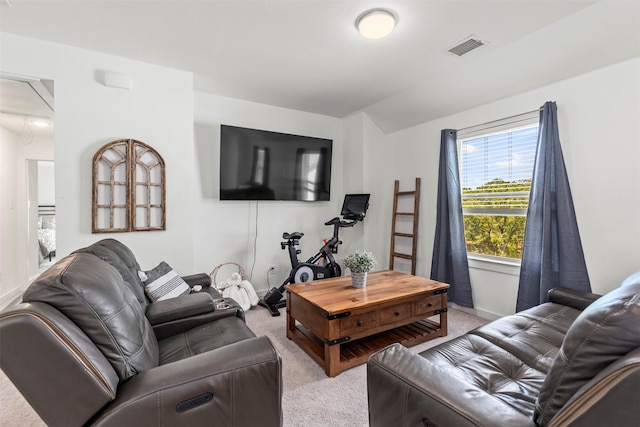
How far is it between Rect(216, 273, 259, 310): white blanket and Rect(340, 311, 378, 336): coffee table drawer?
1.64 m

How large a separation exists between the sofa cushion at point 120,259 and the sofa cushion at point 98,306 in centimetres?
52

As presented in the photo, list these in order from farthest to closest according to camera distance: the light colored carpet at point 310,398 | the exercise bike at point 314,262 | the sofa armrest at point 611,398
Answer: the exercise bike at point 314,262, the light colored carpet at point 310,398, the sofa armrest at point 611,398

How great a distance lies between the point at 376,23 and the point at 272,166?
2.16 metres

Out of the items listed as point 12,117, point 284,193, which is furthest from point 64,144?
point 284,193

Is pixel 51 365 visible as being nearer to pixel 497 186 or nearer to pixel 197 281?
pixel 197 281

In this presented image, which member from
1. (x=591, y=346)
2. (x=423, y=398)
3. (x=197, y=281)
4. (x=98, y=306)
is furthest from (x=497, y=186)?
(x=98, y=306)

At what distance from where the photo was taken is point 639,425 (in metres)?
0.70

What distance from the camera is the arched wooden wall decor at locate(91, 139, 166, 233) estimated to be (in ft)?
8.84

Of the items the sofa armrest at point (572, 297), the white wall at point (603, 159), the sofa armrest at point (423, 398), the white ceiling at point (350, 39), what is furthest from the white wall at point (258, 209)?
the sofa armrest at point (423, 398)

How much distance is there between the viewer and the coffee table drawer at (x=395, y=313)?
238 centimetres

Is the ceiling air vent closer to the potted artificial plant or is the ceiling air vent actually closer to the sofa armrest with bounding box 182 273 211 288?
the potted artificial plant

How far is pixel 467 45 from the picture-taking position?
8.45 ft

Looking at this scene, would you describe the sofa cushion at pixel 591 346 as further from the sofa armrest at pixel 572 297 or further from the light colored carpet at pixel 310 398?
the sofa armrest at pixel 572 297

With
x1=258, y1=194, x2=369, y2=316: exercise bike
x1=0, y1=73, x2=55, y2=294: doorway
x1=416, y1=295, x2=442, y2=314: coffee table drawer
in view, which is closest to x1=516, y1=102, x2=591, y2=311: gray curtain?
x1=416, y1=295, x2=442, y2=314: coffee table drawer
